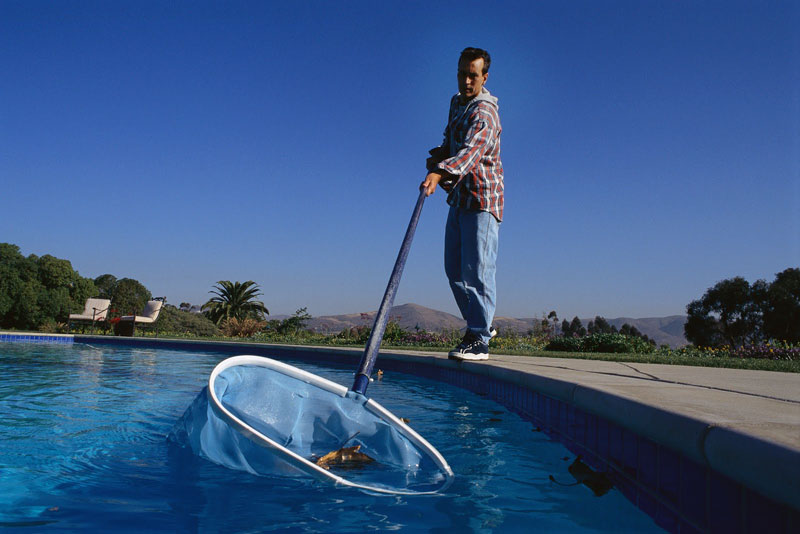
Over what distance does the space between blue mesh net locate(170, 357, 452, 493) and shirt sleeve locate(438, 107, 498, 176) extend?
A: 1.88 meters

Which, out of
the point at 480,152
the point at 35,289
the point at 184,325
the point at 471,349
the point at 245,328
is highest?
the point at 480,152

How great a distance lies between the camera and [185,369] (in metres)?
7.25

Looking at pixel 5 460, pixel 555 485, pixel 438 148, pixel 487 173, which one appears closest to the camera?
pixel 555 485

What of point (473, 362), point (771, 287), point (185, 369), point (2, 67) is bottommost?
point (185, 369)

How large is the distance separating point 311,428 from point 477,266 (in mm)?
2267

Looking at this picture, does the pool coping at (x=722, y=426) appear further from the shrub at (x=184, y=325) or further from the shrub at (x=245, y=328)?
the shrub at (x=184, y=325)

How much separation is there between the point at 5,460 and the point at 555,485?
234 centimetres

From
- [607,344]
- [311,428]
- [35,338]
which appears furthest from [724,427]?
[35,338]

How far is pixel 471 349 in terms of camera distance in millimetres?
4496

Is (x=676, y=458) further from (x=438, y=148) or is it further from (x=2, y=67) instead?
(x=2, y=67)

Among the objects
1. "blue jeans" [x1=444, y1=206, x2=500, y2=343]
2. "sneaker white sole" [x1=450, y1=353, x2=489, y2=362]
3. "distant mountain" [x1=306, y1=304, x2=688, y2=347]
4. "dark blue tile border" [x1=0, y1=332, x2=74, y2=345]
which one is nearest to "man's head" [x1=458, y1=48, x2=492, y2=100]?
"blue jeans" [x1=444, y1=206, x2=500, y2=343]

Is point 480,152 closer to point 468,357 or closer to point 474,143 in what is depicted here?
point 474,143

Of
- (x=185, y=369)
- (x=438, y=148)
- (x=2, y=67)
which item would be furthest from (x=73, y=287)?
(x=438, y=148)

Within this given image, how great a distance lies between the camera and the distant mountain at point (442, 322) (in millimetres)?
15348
